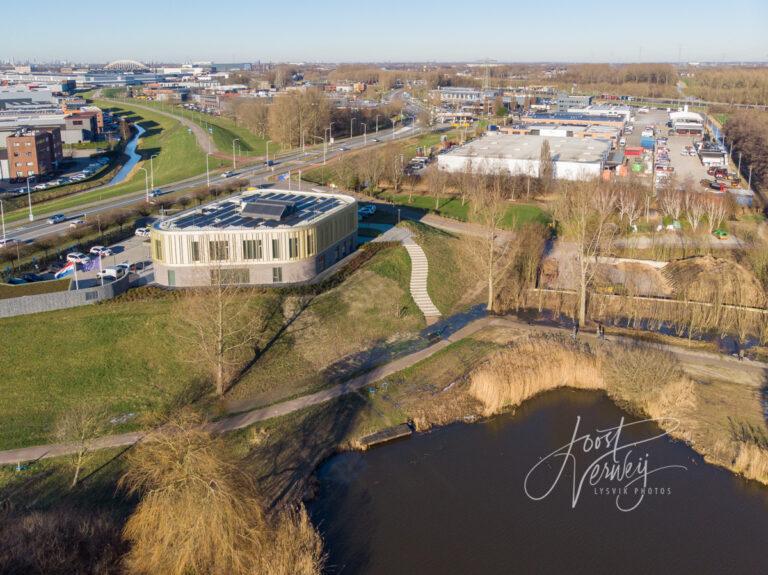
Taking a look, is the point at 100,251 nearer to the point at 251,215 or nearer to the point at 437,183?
the point at 251,215

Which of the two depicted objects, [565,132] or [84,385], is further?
[565,132]

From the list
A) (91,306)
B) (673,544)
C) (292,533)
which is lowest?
(673,544)

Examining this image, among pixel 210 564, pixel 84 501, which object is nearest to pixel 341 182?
pixel 84 501

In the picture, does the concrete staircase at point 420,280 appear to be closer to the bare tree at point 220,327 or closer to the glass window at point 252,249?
the glass window at point 252,249

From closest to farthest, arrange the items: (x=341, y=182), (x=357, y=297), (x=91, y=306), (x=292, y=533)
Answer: (x=292, y=533) < (x=91, y=306) < (x=357, y=297) < (x=341, y=182)

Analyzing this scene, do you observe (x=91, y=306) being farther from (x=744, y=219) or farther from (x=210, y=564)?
(x=744, y=219)

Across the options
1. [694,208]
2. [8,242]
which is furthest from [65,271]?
[694,208]

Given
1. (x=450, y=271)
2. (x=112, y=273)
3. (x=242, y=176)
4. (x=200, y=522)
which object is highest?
(x=242, y=176)

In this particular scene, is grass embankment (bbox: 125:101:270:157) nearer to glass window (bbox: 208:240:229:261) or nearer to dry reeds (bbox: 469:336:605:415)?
glass window (bbox: 208:240:229:261)
